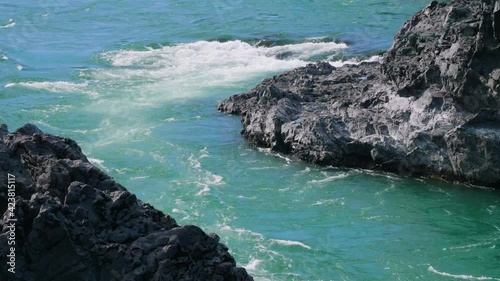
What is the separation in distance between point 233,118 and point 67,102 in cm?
804

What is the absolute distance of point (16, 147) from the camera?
1567 centimetres

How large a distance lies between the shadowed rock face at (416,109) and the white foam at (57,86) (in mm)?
10040

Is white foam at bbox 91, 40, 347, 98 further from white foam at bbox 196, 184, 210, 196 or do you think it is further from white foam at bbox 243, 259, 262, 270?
white foam at bbox 243, 259, 262, 270

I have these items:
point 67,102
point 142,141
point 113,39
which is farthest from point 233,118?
point 113,39

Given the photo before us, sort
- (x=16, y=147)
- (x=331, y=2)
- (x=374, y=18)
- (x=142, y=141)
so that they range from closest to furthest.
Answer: (x=16, y=147)
(x=142, y=141)
(x=374, y=18)
(x=331, y=2)

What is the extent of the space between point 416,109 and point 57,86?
18.8 m

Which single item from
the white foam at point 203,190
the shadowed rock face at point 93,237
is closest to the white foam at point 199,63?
the white foam at point 203,190

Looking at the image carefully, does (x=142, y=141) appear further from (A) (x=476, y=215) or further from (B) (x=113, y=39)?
(B) (x=113, y=39)

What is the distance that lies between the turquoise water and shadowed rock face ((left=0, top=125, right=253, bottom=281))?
21.9 ft

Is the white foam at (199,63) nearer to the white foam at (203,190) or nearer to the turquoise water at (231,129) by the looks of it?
the turquoise water at (231,129)

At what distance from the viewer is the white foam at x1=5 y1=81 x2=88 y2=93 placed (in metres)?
39.3

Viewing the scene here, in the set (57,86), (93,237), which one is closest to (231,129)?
(57,86)

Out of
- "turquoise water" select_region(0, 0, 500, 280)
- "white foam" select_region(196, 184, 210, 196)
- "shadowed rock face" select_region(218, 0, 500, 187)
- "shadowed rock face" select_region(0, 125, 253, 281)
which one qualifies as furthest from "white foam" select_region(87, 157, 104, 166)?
"shadowed rock face" select_region(0, 125, 253, 281)

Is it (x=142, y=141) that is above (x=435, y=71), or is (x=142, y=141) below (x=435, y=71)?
below
